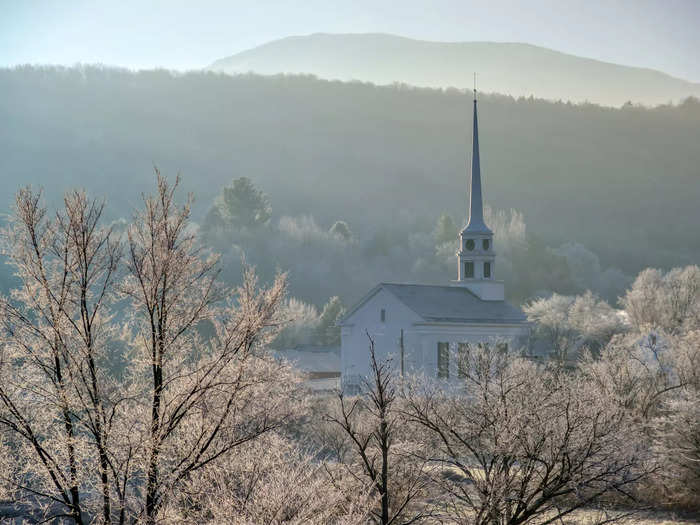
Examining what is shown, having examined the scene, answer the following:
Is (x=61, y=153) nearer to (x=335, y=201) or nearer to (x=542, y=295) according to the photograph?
(x=335, y=201)

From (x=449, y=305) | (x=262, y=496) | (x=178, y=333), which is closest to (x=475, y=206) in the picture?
(x=449, y=305)

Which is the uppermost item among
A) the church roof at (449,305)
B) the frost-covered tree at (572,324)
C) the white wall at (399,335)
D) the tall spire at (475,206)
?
the tall spire at (475,206)

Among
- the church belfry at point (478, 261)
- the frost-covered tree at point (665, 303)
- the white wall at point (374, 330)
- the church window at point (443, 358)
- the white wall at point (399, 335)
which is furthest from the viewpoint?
the frost-covered tree at point (665, 303)

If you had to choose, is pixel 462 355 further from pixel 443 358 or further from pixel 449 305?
pixel 449 305

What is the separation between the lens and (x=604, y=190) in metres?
174

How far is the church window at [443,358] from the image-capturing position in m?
55.7

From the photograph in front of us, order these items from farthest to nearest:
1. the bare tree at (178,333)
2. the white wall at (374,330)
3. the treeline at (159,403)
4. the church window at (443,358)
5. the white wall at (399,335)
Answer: the white wall at (374,330) < the white wall at (399,335) < the church window at (443,358) < the bare tree at (178,333) < the treeline at (159,403)

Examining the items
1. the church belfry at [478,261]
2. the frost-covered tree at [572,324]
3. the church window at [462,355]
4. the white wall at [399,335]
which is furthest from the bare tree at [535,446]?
the frost-covered tree at [572,324]

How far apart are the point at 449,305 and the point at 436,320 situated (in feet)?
8.59

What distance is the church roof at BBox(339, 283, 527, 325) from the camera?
57656 mm

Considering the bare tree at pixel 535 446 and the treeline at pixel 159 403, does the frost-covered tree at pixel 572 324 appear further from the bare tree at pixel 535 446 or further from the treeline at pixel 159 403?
the treeline at pixel 159 403

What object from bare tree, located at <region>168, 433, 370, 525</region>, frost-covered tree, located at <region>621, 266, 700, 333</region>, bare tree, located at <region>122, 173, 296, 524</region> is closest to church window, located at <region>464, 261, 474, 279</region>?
frost-covered tree, located at <region>621, 266, 700, 333</region>

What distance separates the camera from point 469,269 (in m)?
63.4

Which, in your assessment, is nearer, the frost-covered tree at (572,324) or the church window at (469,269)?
the church window at (469,269)
